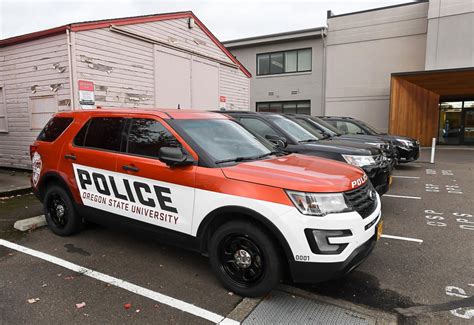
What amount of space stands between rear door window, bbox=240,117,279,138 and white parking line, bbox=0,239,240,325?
12.1 feet

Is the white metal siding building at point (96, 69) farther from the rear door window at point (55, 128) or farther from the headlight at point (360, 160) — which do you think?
the headlight at point (360, 160)

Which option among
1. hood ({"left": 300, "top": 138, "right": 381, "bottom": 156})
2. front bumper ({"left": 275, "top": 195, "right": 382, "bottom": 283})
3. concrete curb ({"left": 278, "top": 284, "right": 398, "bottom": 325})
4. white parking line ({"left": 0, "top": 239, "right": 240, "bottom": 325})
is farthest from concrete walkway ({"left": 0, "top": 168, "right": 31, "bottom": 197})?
front bumper ({"left": 275, "top": 195, "right": 382, "bottom": 283})

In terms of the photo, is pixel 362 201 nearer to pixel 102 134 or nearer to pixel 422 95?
pixel 102 134

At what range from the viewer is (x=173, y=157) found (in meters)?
3.41

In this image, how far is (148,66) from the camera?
10.6 meters

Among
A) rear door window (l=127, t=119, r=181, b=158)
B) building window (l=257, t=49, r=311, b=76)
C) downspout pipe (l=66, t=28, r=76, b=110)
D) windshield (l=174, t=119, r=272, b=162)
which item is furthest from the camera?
building window (l=257, t=49, r=311, b=76)

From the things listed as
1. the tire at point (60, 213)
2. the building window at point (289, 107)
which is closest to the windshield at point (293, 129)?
the tire at point (60, 213)

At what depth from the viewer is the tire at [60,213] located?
4.68 metres

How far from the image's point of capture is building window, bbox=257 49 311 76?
22220 millimetres

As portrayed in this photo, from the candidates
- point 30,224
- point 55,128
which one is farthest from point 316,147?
point 30,224

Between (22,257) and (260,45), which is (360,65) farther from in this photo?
(22,257)

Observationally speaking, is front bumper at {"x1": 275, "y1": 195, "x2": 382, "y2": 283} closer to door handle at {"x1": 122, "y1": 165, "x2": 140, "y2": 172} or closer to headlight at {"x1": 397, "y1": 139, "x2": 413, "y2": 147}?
door handle at {"x1": 122, "y1": 165, "x2": 140, "y2": 172}

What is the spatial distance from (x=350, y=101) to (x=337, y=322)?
19.4 metres

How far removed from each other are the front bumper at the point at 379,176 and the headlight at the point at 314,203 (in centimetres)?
279
